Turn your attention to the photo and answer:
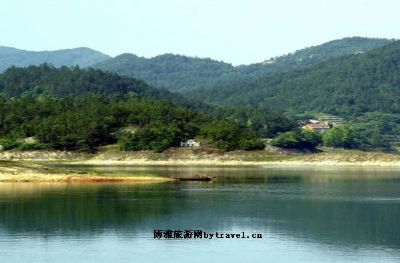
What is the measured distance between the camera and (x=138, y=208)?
67062 millimetres

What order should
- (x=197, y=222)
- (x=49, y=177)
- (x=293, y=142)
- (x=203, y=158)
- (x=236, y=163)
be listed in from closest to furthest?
(x=197, y=222), (x=49, y=177), (x=236, y=163), (x=203, y=158), (x=293, y=142)

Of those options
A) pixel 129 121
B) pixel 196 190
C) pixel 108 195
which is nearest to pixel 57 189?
pixel 108 195

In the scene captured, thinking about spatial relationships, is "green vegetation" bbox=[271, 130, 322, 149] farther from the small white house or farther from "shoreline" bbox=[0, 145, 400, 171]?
the small white house

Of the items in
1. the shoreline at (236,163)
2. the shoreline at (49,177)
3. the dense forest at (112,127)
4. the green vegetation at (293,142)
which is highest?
the dense forest at (112,127)

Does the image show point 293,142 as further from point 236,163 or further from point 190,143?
point 236,163

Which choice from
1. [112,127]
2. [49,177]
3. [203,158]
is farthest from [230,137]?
[49,177]

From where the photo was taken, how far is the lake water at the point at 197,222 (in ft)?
149

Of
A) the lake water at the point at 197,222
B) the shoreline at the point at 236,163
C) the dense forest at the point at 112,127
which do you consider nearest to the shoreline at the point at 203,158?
the shoreline at the point at 236,163

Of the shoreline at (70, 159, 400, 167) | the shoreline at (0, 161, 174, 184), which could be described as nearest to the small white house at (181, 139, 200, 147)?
the shoreline at (70, 159, 400, 167)

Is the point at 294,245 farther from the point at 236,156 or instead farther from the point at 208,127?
the point at 208,127

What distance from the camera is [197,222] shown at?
58219 mm

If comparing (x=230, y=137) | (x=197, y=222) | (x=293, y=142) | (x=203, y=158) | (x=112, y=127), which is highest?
(x=112, y=127)

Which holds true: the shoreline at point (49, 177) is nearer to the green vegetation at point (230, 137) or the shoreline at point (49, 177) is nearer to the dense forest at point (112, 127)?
the dense forest at point (112, 127)

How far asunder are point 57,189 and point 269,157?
91172 mm
